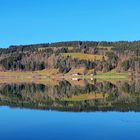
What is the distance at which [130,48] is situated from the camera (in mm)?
194875

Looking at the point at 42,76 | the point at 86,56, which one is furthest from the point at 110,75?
the point at 42,76

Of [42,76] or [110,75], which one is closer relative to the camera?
[110,75]

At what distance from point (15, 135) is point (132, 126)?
9.08 m

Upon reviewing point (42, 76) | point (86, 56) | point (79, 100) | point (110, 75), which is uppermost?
point (86, 56)

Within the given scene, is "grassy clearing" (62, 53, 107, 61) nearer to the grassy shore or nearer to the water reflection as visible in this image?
the grassy shore

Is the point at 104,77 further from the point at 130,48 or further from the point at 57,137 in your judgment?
the point at 57,137

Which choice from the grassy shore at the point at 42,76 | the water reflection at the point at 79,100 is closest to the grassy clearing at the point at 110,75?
the grassy shore at the point at 42,76

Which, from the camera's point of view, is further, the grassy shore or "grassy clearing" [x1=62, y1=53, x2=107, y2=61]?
"grassy clearing" [x1=62, y1=53, x2=107, y2=61]

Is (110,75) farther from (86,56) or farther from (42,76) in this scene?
(42,76)

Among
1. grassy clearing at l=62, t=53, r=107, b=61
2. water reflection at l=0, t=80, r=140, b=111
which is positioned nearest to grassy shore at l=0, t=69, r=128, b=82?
grassy clearing at l=62, t=53, r=107, b=61

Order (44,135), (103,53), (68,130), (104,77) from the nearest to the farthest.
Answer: (44,135), (68,130), (104,77), (103,53)

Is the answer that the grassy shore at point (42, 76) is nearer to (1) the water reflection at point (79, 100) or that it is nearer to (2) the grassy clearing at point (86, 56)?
(2) the grassy clearing at point (86, 56)

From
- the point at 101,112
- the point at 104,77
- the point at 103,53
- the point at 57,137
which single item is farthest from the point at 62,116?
the point at 103,53

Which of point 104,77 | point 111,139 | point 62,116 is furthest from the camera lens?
point 104,77
